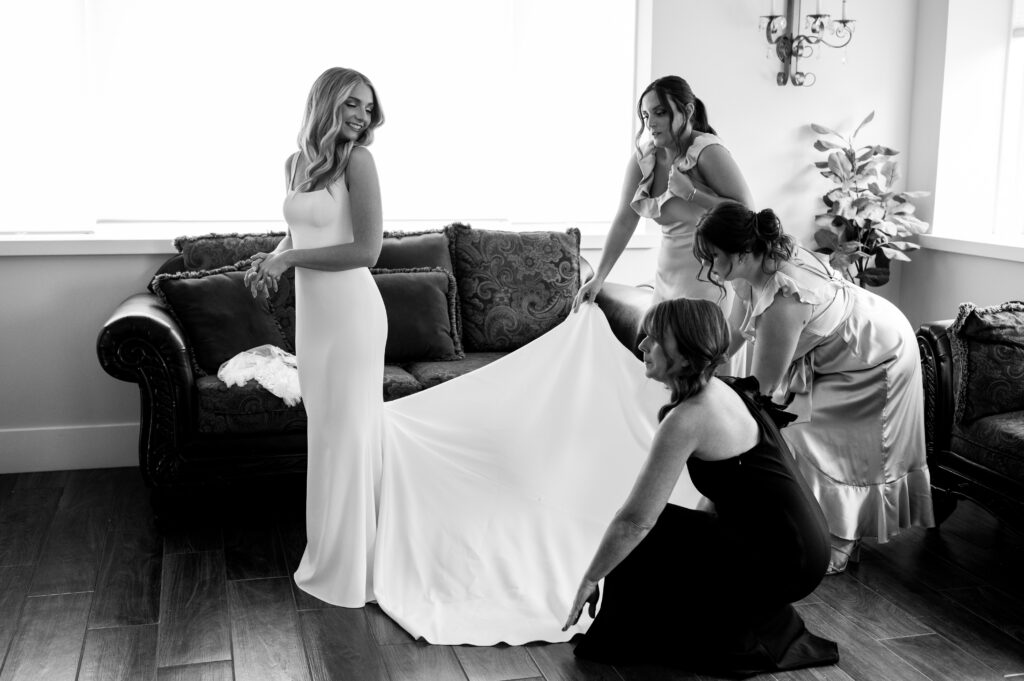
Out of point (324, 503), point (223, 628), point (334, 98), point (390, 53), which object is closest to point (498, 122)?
point (390, 53)

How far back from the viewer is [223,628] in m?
2.92

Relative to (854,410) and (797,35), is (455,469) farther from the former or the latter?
(797,35)

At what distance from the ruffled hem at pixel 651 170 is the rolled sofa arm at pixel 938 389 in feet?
3.48

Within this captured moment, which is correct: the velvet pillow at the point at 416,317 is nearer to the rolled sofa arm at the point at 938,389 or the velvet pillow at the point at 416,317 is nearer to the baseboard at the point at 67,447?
A: the baseboard at the point at 67,447

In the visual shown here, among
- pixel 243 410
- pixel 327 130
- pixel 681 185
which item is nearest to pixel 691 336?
pixel 681 185

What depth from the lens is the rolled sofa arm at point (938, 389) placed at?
3564mm

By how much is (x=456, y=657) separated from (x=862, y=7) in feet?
13.2

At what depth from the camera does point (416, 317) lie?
4297 millimetres

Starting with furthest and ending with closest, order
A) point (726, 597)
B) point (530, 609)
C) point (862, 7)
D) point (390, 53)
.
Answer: point (862, 7)
point (390, 53)
point (530, 609)
point (726, 597)

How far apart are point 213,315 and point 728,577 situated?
92.4 inches

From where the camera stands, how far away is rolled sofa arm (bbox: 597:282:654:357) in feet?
13.2

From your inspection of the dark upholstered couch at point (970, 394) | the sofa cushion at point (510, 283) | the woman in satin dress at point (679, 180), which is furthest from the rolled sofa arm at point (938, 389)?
the sofa cushion at point (510, 283)

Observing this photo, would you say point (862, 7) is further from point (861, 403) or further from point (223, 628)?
point (223, 628)

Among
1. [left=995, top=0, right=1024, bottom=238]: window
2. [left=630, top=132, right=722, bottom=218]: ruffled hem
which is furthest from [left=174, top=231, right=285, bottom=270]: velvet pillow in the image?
[left=995, top=0, right=1024, bottom=238]: window
